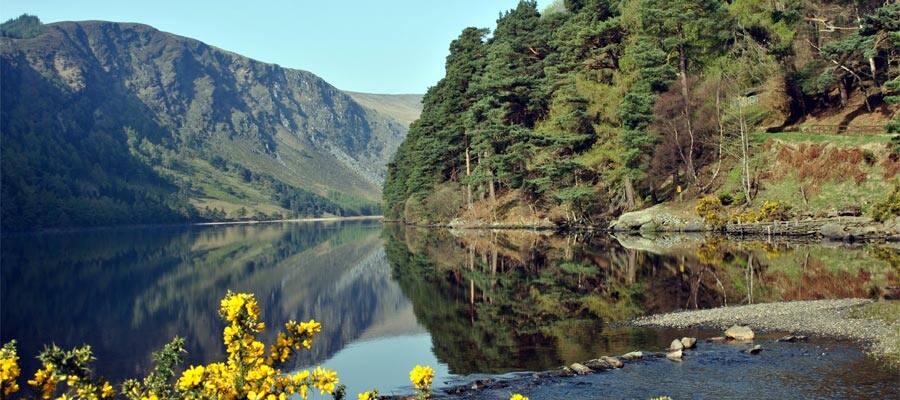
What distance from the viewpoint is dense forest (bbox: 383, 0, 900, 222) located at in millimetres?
75312

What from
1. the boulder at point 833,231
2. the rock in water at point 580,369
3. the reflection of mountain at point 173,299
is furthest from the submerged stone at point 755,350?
the boulder at point 833,231

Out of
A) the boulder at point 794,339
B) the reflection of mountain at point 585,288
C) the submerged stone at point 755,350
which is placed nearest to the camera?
the submerged stone at point 755,350

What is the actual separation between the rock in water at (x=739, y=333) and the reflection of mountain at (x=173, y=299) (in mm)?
16810

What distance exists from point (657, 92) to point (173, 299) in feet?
187

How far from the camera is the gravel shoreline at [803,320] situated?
957 inches

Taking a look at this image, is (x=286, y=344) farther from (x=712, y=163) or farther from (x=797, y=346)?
(x=712, y=163)

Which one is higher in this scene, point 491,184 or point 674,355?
point 491,184

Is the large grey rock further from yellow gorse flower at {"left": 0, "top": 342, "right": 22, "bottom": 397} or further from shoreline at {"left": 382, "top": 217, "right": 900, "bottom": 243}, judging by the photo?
shoreline at {"left": 382, "top": 217, "right": 900, "bottom": 243}

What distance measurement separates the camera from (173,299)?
1984 inches

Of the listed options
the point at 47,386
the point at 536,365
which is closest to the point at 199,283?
the point at 536,365

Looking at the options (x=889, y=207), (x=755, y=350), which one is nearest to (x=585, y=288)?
(x=755, y=350)

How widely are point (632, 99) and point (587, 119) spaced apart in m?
9.91

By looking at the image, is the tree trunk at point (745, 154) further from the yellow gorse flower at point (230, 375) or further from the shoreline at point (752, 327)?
the yellow gorse flower at point (230, 375)

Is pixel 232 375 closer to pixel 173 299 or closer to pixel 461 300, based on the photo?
pixel 461 300
